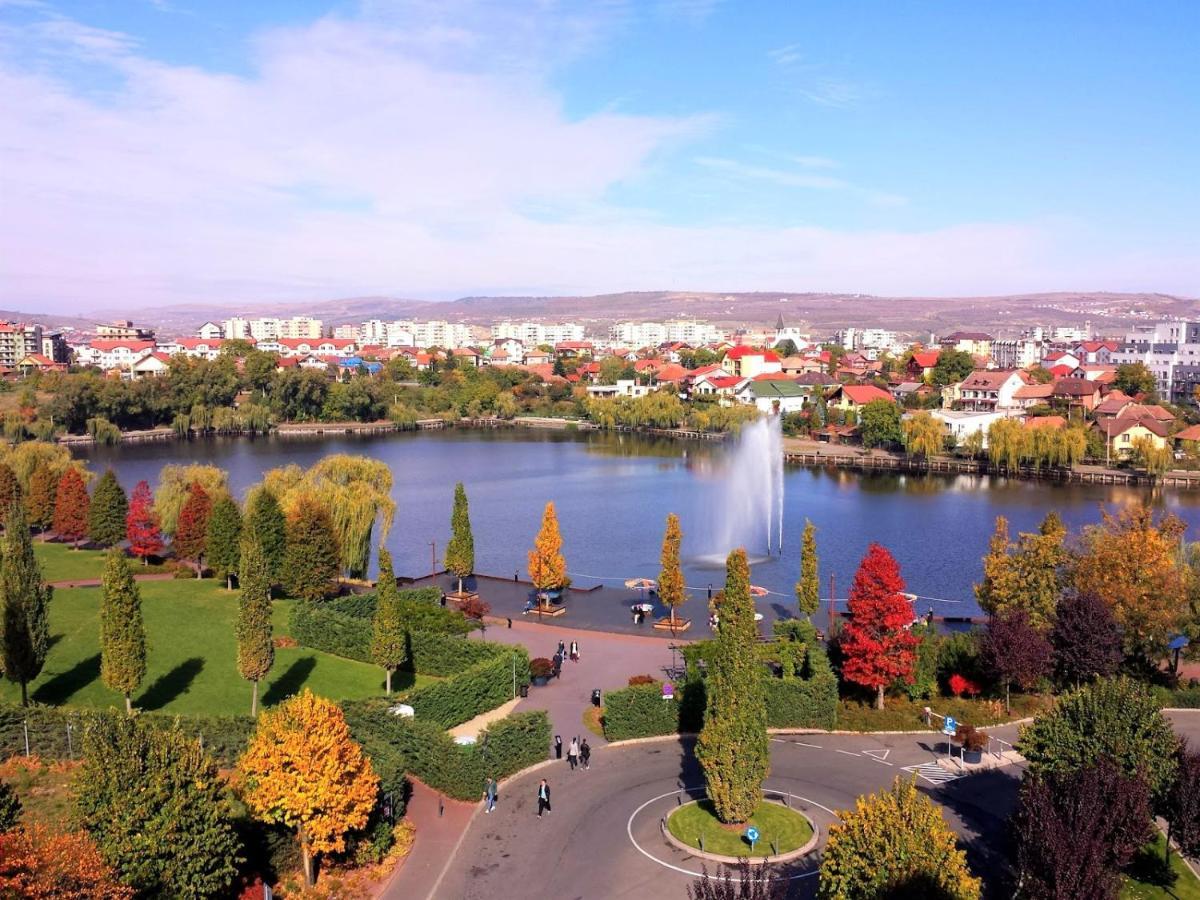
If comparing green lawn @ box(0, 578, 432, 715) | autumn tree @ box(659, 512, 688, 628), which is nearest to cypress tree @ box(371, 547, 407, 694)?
green lawn @ box(0, 578, 432, 715)

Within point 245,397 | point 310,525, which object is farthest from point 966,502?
point 245,397

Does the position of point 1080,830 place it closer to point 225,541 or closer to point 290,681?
point 290,681

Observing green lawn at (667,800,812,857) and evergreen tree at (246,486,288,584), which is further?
evergreen tree at (246,486,288,584)

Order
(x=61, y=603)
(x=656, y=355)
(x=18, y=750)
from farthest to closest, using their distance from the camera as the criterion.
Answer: (x=656, y=355), (x=61, y=603), (x=18, y=750)

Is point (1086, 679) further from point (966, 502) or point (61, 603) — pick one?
point (966, 502)

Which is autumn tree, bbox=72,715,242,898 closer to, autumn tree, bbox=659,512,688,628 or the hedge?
the hedge

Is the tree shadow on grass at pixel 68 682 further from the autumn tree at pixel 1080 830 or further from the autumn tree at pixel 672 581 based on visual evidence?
the autumn tree at pixel 1080 830
